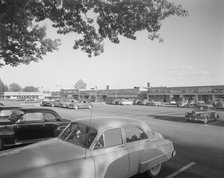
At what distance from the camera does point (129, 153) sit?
4625mm

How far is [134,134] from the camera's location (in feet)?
16.6

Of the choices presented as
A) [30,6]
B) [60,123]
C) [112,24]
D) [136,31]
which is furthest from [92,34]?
[60,123]

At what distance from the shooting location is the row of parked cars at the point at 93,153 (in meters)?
3.58

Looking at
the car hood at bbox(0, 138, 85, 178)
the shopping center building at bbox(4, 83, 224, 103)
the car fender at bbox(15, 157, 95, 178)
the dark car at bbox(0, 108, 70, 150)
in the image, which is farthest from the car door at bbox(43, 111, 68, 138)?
the shopping center building at bbox(4, 83, 224, 103)

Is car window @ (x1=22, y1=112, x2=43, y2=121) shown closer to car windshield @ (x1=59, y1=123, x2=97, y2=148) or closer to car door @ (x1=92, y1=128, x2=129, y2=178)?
car windshield @ (x1=59, y1=123, x2=97, y2=148)

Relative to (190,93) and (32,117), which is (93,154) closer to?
(32,117)

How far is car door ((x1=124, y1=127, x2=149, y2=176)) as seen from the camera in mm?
4684

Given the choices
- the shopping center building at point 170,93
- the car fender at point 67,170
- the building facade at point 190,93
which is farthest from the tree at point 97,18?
the building facade at point 190,93

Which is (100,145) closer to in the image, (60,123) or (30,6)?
(60,123)

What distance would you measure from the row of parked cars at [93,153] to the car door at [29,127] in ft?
10.7

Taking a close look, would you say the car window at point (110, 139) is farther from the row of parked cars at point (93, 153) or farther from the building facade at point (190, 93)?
the building facade at point (190, 93)

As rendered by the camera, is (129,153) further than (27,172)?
Yes

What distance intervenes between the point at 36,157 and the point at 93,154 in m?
1.02

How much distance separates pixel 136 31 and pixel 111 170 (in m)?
7.47
